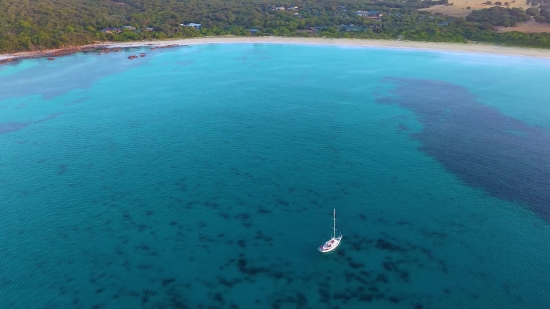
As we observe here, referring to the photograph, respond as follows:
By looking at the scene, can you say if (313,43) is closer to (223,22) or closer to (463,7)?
(223,22)

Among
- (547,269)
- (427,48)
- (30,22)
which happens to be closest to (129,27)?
(30,22)

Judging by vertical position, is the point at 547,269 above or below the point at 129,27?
below

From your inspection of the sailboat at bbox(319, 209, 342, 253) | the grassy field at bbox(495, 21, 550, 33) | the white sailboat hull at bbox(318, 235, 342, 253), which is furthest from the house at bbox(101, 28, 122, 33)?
the grassy field at bbox(495, 21, 550, 33)

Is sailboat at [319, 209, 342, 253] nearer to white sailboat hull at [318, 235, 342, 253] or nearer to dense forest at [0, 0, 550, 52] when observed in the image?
white sailboat hull at [318, 235, 342, 253]

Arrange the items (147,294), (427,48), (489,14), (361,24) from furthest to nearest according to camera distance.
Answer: (361,24)
(489,14)
(427,48)
(147,294)

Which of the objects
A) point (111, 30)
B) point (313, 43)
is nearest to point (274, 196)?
point (313, 43)

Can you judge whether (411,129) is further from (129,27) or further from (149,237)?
(129,27)

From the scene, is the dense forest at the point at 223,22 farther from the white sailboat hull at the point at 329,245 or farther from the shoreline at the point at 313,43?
the white sailboat hull at the point at 329,245
